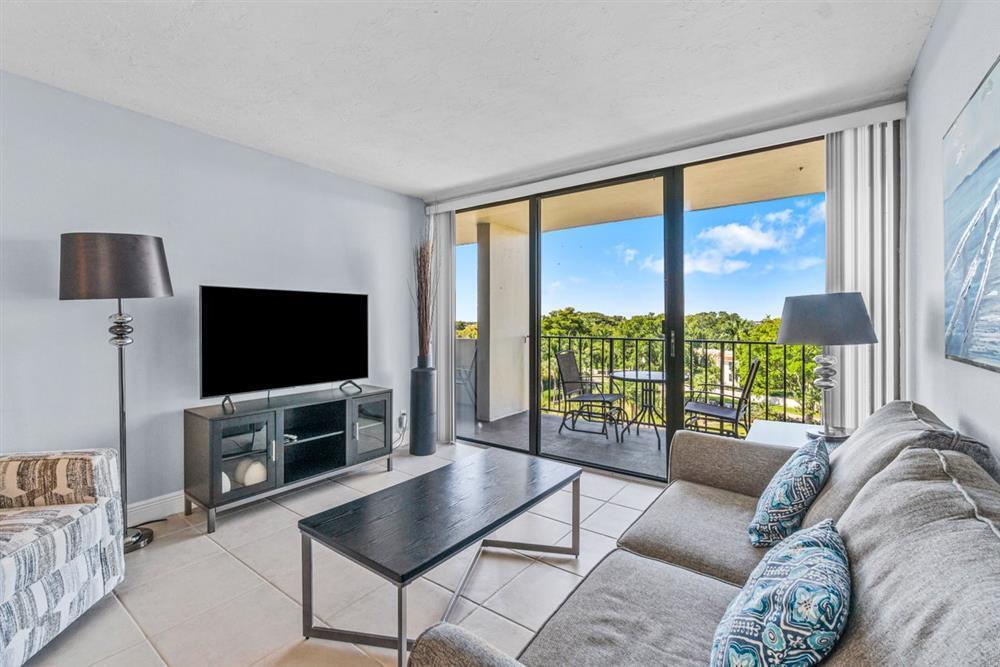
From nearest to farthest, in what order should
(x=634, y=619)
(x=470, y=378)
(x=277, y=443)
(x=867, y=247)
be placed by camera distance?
(x=634, y=619)
(x=867, y=247)
(x=277, y=443)
(x=470, y=378)

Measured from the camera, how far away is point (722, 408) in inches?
149

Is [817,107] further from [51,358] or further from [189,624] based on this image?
[51,358]

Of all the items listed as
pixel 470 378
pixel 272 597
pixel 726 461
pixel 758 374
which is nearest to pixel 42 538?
pixel 272 597

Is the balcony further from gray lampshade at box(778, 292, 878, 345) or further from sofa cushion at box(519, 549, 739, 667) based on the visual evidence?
sofa cushion at box(519, 549, 739, 667)

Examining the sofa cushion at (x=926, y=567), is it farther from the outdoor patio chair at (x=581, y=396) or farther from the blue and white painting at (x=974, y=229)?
the outdoor patio chair at (x=581, y=396)

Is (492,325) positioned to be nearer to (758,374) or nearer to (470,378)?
(470,378)

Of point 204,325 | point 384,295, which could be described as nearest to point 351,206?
point 384,295

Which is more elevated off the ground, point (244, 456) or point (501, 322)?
point (501, 322)

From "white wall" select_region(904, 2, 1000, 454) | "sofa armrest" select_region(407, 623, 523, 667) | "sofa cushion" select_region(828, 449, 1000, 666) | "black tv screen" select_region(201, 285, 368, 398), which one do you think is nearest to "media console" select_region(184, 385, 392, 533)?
"black tv screen" select_region(201, 285, 368, 398)

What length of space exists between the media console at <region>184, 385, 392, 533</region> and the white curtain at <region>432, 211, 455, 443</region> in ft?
2.93

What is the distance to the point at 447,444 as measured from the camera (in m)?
4.50

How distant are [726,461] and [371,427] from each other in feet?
8.42

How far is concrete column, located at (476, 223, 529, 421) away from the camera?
5.12 meters

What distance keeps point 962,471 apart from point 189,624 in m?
2.54
